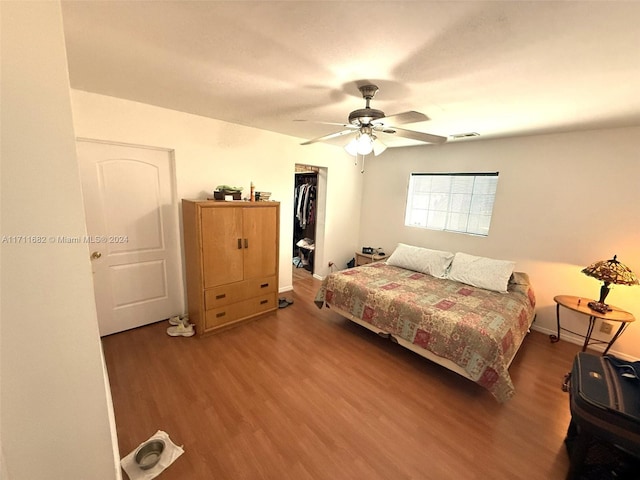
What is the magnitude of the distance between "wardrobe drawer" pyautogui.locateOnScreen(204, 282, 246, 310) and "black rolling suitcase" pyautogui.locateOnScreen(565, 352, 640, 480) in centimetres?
279

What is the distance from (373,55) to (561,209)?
9.46ft

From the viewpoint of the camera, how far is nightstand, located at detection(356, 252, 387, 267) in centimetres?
417

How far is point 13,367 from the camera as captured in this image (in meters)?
0.81

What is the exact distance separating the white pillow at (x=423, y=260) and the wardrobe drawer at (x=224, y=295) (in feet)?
6.74

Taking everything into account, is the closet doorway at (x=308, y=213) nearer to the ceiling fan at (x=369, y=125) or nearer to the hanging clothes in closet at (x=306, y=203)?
the hanging clothes in closet at (x=306, y=203)

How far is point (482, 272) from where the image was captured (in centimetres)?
299

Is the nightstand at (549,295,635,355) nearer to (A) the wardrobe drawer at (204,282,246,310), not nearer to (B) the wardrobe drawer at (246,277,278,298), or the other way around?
(B) the wardrobe drawer at (246,277,278,298)

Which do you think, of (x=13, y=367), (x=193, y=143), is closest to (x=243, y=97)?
(x=193, y=143)

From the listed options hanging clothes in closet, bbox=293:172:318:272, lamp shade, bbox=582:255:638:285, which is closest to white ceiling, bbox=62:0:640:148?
lamp shade, bbox=582:255:638:285

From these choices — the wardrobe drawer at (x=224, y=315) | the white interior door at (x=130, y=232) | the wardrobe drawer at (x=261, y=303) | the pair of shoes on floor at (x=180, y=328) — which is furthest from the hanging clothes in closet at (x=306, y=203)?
the pair of shoes on floor at (x=180, y=328)

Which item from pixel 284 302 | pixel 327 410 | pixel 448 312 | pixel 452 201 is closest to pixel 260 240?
pixel 284 302

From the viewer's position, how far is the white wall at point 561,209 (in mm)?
2539

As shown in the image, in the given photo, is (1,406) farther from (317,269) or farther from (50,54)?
(317,269)

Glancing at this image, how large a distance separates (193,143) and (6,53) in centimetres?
223
